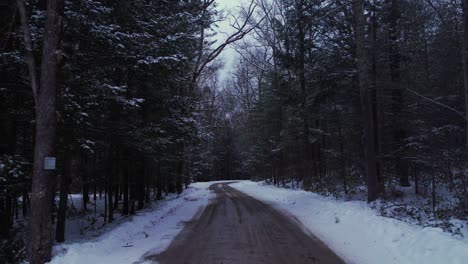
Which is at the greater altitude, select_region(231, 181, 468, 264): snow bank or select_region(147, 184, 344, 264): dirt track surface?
select_region(231, 181, 468, 264): snow bank

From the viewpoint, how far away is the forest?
8164mm

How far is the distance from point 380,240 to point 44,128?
733cm

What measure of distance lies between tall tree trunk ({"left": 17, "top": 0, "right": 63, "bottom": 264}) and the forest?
0.02 meters

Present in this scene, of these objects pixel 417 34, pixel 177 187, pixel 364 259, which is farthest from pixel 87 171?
pixel 177 187

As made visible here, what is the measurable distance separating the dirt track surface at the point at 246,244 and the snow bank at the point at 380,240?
1.60ft

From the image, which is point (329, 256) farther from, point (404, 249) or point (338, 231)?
point (338, 231)

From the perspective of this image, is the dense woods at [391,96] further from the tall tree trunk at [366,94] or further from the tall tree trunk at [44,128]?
the tall tree trunk at [44,128]

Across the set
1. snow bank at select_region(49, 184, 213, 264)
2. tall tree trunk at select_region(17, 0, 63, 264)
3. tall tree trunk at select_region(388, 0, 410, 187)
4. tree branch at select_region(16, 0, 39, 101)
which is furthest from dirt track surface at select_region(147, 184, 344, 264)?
tall tree trunk at select_region(388, 0, 410, 187)

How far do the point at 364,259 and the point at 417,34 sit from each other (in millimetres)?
11864

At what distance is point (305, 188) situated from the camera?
2330cm

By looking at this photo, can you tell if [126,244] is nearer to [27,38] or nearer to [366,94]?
[27,38]

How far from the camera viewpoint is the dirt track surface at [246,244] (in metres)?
7.66

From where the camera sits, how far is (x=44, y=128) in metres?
7.48

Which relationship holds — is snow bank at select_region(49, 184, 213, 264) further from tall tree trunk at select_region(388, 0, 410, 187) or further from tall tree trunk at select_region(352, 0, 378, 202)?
tall tree trunk at select_region(388, 0, 410, 187)
